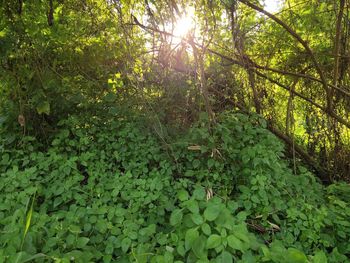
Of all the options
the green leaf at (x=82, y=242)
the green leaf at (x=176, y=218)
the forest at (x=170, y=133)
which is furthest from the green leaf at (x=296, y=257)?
the green leaf at (x=82, y=242)

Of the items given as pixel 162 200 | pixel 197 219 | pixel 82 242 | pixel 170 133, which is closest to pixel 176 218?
pixel 197 219

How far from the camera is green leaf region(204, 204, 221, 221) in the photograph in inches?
55.8

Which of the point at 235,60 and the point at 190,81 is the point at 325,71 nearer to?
the point at 235,60

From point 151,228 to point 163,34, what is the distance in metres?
1.82

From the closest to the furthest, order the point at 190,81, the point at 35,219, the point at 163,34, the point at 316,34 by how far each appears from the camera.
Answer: the point at 35,219 → the point at 163,34 → the point at 190,81 → the point at 316,34

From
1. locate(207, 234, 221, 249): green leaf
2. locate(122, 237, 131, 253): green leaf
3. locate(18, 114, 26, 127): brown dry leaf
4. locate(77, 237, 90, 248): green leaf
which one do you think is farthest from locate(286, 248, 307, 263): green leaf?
locate(18, 114, 26, 127): brown dry leaf

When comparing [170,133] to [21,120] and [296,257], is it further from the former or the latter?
[296,257]

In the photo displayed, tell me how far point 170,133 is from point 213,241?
1511 mm

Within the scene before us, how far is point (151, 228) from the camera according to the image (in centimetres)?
158

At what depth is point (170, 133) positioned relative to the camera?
2.75m

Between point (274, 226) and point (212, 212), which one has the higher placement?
point (212, 212)

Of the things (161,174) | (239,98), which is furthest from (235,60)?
(161,174)

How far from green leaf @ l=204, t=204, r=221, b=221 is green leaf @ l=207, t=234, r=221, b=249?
0.09 metres

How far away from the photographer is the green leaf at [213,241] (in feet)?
4.34
